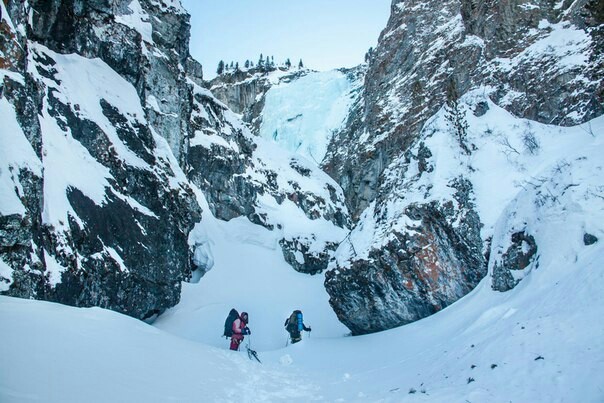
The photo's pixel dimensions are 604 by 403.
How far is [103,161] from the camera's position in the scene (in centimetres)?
1758

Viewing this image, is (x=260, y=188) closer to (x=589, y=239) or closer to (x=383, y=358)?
(x=383, y=358)

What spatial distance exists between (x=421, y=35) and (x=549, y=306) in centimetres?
4199

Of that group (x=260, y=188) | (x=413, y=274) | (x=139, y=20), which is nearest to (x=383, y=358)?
(x=413, y=274)

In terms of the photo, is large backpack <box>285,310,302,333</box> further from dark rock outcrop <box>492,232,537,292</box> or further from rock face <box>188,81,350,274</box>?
rock face <box>188,81,350,274</box>

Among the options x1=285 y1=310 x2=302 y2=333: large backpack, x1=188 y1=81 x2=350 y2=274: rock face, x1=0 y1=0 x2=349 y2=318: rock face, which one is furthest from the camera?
x1=188 y1=81 x2=350 y2=274: rock face

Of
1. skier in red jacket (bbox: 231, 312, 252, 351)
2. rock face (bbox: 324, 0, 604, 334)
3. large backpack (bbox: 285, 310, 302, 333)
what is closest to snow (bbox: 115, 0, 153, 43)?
rock face (bbox: 324, 0, 604, 334)

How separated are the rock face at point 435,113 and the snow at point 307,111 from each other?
1902 cm

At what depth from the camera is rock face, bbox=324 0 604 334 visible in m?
13.8

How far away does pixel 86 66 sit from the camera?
65.0 ft

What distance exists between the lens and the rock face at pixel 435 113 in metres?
13.8

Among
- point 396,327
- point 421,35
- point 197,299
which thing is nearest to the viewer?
point 396,327

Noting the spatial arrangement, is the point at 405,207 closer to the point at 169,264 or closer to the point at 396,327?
the point at 396,327

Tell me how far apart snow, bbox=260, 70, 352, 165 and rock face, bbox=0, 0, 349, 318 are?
3275 centimetres

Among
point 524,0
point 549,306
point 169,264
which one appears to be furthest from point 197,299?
point 524,0
